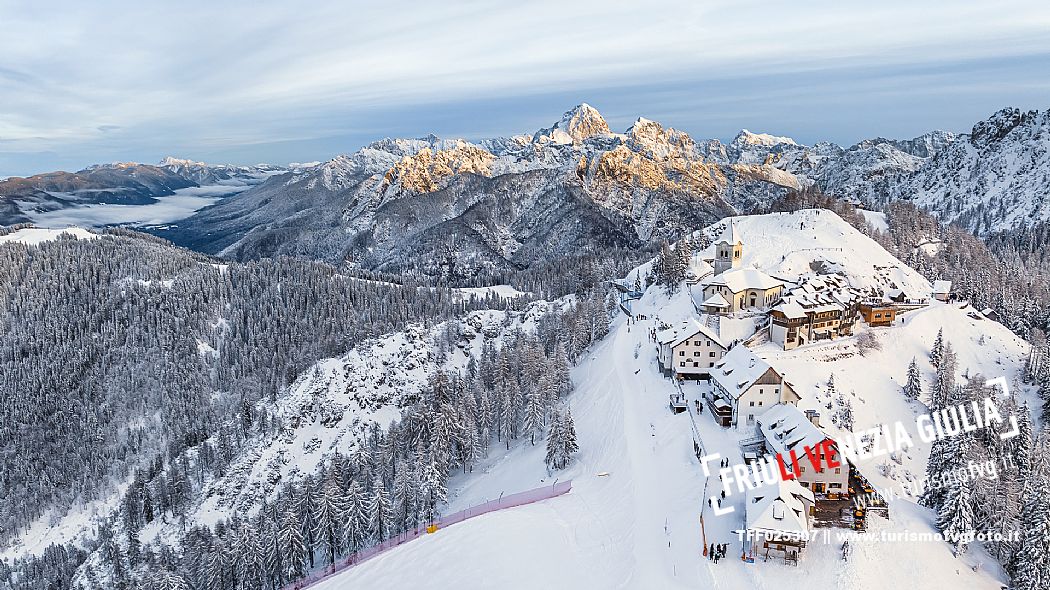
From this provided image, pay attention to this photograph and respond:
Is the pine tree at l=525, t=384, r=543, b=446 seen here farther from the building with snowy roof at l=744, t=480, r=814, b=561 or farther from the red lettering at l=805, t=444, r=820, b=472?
the building with snowy roof at l=744, t=480, r=814, b=561

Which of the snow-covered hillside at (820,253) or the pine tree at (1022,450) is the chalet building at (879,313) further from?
the pine tree at (1022,450)

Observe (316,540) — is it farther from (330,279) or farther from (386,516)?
(330,279)

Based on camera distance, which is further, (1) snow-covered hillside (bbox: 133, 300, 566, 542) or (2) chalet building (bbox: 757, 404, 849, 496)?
(1) snow-covered hillside (bbox: 133, 300, 566, 542)

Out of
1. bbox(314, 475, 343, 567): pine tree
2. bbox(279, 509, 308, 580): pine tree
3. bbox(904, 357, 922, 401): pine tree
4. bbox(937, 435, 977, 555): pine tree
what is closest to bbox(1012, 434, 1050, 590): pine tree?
bbox(937, 435, 977, 555): pine tree

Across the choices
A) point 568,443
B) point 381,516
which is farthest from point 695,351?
point 381,516

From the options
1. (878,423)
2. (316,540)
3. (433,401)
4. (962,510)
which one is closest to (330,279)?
(433,401)

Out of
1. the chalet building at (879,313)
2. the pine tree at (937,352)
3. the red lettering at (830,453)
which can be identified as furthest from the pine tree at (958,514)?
the chalet building at (879,313)
